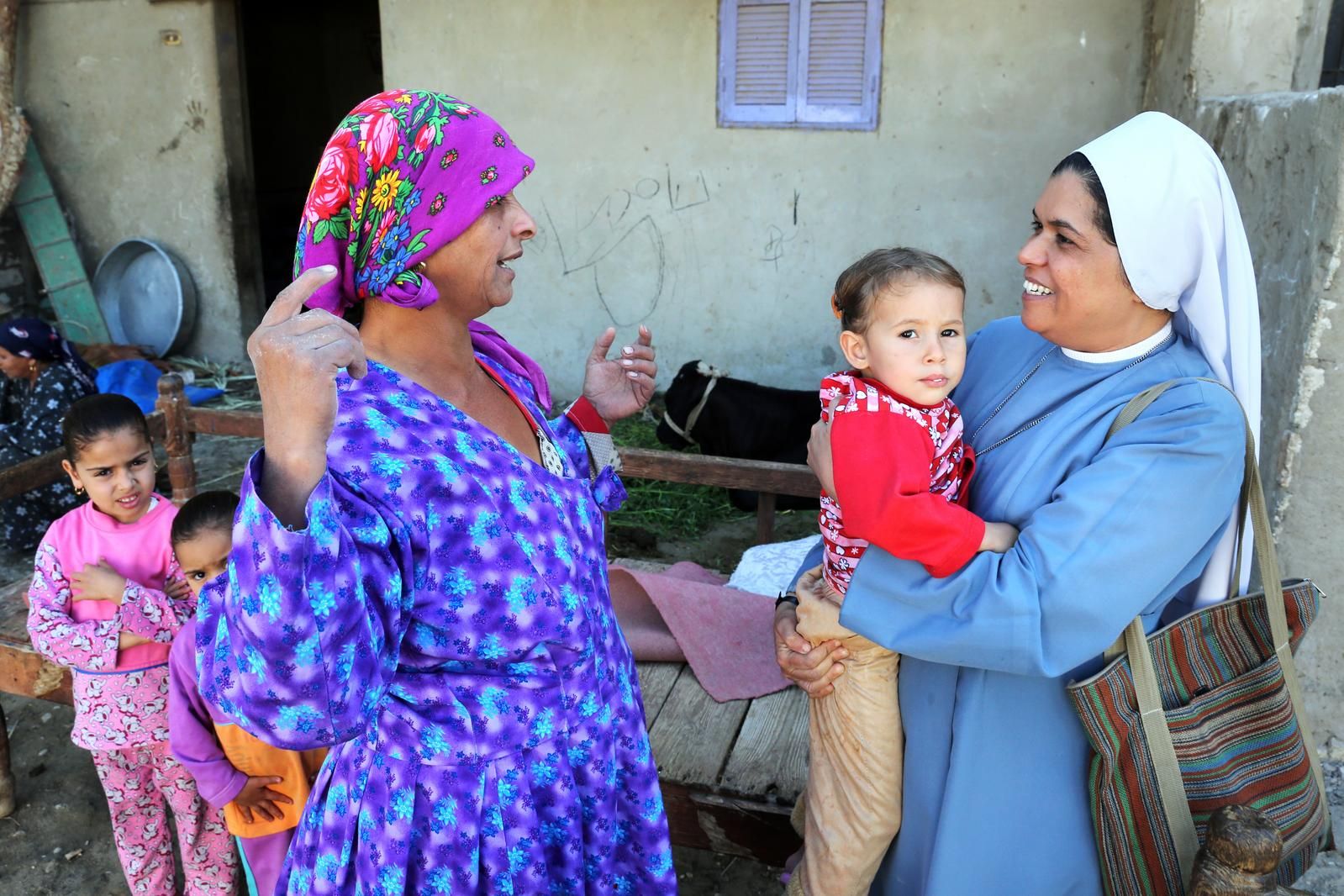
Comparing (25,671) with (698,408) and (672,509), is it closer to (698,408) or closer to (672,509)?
(672,509)

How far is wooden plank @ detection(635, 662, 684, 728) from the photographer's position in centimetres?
302

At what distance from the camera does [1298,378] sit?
275 cm

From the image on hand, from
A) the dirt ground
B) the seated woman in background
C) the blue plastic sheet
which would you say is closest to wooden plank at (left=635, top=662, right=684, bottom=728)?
the dirt ground

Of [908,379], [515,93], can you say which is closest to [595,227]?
[515,93]

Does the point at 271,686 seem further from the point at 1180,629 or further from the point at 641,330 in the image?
the point at 1180,629

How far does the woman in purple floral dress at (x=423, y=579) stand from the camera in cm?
119

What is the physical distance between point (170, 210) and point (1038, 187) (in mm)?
7126

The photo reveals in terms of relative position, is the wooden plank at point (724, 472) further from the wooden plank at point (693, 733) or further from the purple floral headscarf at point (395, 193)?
the purple floral headscarf at point (395, 193)

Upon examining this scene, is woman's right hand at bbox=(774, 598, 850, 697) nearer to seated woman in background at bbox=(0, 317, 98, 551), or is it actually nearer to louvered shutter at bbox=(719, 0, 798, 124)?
seated woman in background at bbox=(0, 317, 98, 551)

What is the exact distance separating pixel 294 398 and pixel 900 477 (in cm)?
97

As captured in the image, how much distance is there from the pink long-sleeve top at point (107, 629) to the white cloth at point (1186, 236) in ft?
8.39

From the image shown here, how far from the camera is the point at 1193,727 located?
170 cm

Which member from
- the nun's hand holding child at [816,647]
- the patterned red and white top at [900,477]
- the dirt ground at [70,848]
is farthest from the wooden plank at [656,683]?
the patterned red and white top at [900,477]

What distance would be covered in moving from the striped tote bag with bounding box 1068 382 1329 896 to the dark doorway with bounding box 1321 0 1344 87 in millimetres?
4694
